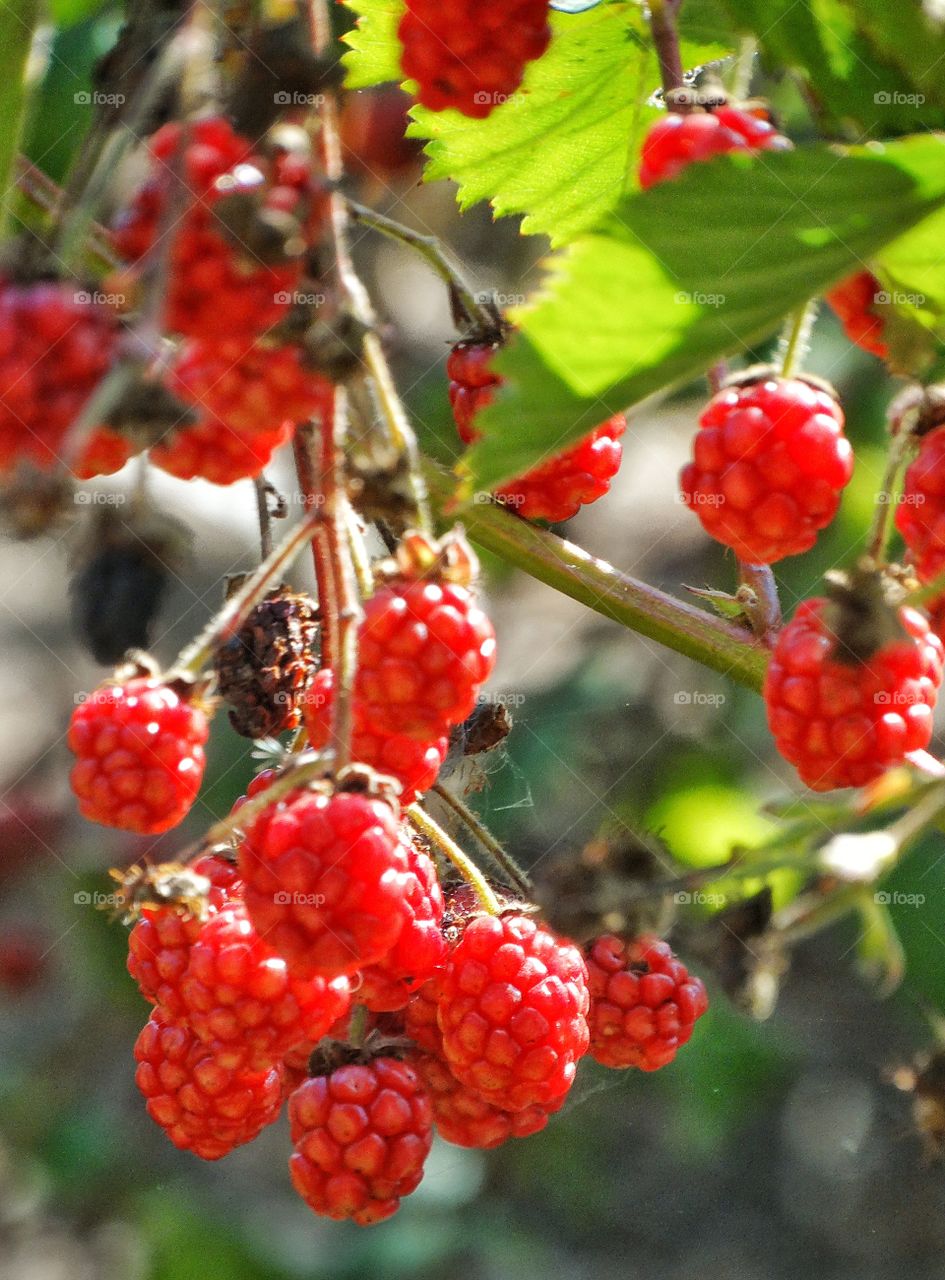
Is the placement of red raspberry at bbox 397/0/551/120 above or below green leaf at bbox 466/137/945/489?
above

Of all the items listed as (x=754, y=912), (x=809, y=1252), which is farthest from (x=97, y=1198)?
(x=754, y=912)

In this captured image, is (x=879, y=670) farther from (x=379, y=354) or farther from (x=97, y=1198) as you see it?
(x=97, y=1198)

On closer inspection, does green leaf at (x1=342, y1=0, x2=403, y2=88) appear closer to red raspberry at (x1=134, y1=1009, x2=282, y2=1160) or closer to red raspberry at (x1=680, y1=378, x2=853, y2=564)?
red raspberry at (x1=680, y1=378, x2=853, y2=564)

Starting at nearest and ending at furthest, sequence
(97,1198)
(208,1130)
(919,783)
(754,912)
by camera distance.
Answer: (919,783), (754,912), (208,1130), (97,1198)

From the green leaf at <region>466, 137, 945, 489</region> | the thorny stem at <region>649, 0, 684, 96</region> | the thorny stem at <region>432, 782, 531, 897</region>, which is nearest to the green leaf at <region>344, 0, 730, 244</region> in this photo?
the thorny stem at <region>649, 0, 684, 96</region>

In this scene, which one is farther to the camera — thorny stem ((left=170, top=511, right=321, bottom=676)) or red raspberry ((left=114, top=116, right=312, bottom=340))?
thorny stem ((left=170, top=511, right=321, bottom=676))
